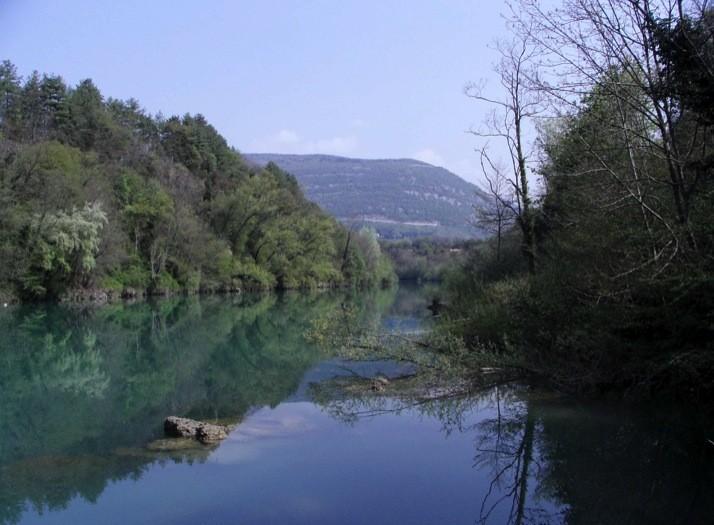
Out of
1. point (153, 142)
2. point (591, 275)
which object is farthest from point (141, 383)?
point (153, 142)

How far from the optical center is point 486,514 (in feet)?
22.7

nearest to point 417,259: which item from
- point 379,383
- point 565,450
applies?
point 379,383

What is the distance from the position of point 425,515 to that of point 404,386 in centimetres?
576

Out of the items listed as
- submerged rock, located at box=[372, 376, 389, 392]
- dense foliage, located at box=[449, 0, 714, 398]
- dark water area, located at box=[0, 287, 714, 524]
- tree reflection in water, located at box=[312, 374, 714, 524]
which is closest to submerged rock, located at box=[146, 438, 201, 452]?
dark water area, located at box=[0, 287, 714, 524]

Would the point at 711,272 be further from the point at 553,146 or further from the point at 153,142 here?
the point at 153,142

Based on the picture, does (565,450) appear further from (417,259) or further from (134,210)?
(417,259)

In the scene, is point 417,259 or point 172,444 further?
point 417,259

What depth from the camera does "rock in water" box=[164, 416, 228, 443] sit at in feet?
31.2

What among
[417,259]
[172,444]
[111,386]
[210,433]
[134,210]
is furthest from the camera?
[417,259]

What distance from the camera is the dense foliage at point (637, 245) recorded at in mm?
8211

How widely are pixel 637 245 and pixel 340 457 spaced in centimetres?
526

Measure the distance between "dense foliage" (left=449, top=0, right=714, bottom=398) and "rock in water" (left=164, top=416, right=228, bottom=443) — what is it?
526 cm

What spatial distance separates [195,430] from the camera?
32.0ft

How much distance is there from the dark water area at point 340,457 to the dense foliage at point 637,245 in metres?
0.79
